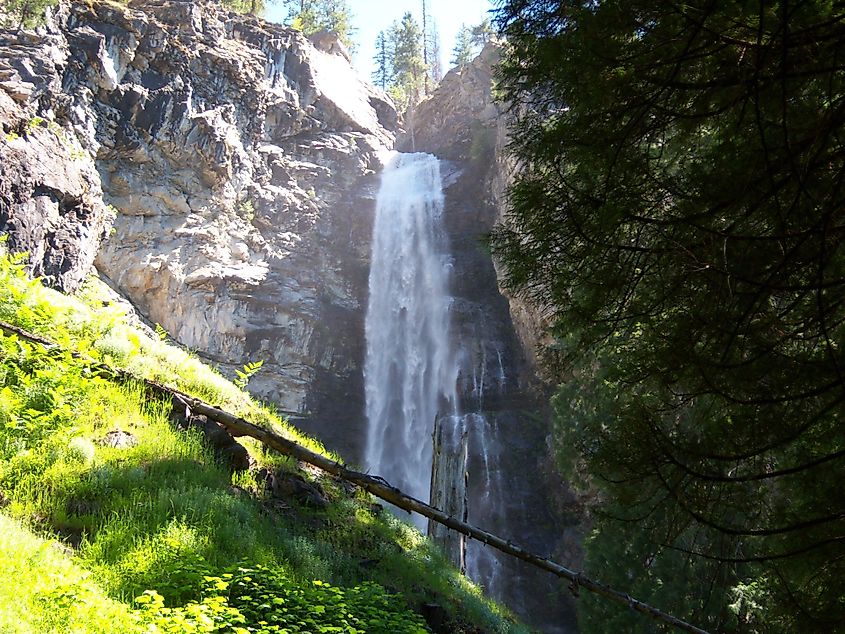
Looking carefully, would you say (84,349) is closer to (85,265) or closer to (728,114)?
(728,114)

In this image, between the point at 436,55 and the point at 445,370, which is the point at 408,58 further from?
the point at 445,370

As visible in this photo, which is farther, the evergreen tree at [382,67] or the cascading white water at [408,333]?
the evergreen tree at [382,67]

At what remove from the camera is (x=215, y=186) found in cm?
2452

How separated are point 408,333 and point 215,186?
33.9 feet

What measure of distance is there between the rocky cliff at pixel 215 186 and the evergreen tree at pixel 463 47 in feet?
62.5

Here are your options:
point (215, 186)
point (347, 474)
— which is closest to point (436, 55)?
point (215, 186)

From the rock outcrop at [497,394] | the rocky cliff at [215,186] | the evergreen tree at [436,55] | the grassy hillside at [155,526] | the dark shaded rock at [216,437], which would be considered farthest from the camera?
the evergreen tree at [436,55]

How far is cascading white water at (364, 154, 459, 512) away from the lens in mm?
23516

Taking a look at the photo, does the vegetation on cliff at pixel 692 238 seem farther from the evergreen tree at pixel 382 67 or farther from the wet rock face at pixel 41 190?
the evergreen tree at pixel 382 67

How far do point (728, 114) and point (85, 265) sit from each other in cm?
1624

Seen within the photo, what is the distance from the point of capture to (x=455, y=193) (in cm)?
3009

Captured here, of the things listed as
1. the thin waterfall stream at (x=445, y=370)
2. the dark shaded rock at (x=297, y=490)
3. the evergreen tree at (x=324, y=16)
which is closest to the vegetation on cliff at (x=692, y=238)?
the dark shaded rock at (x=297, y=490)

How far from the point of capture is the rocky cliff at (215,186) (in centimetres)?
2075

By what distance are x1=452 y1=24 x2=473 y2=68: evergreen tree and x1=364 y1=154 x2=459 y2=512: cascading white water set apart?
1876 cm
